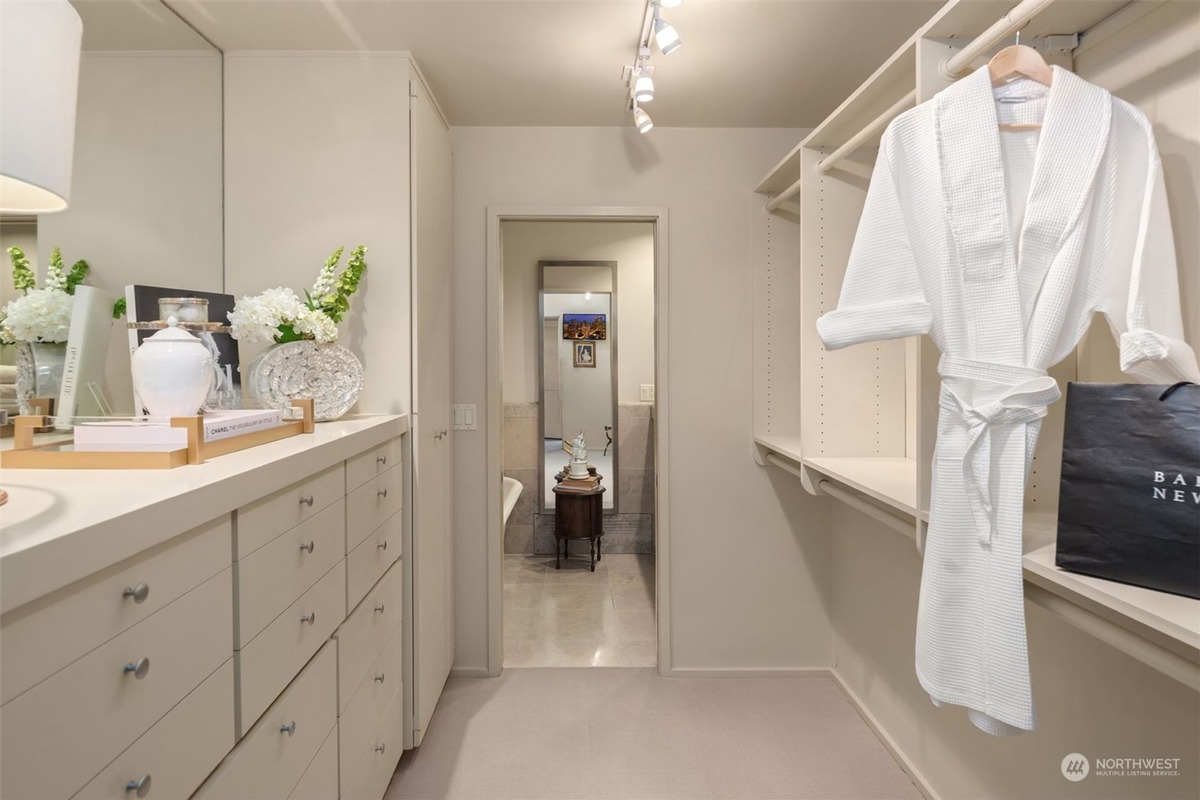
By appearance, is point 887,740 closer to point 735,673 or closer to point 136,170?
point 735,673

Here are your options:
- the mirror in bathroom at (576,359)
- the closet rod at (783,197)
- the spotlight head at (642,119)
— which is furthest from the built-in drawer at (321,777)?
the mirror in bathroom at (576,359)

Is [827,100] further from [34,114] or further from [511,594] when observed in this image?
[511,594]

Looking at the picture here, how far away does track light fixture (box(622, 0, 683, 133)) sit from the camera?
5.28 feet

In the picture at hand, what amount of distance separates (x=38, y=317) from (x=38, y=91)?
2.70 feet

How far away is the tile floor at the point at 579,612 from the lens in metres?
2.91

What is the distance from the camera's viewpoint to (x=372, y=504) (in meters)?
1.72

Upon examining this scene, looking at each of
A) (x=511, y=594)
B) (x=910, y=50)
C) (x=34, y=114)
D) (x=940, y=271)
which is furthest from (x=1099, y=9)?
(x=511, y=594)

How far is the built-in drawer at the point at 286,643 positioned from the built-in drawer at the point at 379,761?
0.42 m

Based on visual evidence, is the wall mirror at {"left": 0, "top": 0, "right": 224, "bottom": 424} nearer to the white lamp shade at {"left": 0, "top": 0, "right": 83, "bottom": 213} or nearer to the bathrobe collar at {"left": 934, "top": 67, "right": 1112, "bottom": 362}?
the white lamp shade at {"left": 0, "top": 0, "right": 83, "bottom": 213}

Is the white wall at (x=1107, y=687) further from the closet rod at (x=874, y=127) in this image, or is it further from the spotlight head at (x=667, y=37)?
the spotlight head at (x=667, y=37)

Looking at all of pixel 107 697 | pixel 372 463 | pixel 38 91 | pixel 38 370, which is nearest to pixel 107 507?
pixel 107 697

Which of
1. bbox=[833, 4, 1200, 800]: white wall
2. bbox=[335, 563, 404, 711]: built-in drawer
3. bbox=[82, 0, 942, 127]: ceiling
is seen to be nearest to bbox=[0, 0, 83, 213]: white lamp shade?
bbox=[82, 0, 942, 127]: ceiling

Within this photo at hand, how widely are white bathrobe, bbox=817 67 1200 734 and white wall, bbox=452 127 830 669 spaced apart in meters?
1.51

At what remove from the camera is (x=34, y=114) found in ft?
2.23
